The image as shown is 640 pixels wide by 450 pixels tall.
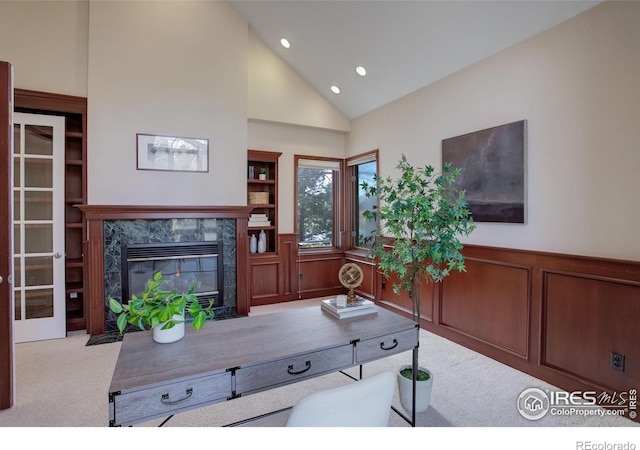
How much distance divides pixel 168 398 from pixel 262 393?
138 cm

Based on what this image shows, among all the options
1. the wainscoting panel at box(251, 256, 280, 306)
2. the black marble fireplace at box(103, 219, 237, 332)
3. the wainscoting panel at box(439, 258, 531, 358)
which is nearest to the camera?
the wainscoting panel at box(439, 258, 531, 358)

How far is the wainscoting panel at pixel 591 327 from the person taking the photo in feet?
7.07

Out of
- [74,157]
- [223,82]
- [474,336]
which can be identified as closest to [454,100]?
[474,336]

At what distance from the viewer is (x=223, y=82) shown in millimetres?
4090

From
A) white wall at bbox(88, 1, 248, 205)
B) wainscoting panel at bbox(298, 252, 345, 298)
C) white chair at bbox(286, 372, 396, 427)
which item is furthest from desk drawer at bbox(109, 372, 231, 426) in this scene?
wainscoting panel at bbox(298, 252, 345, 298)

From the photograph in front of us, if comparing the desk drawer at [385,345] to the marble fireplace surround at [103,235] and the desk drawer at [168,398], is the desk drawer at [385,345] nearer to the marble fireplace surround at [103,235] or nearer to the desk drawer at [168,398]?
the desk drawer at [168,398]

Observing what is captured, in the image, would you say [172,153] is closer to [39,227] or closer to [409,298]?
[39,227]

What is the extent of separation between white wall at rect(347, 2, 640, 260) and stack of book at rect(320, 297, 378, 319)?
1654 mm

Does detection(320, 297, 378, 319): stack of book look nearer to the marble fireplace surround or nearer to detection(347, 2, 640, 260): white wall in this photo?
detection(347, 2, 640, 260): white wall

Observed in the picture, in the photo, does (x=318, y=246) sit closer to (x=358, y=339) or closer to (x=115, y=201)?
(x=115, y=201)

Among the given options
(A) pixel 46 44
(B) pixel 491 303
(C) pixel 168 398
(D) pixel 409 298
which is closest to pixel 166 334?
(C) pixel 168 398

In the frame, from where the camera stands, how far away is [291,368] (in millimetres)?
1505

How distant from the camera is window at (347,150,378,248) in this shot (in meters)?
4.97
